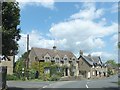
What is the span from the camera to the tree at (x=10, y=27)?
2723 cm

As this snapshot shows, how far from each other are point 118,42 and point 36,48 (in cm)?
4931

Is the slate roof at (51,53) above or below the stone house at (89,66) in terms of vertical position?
above

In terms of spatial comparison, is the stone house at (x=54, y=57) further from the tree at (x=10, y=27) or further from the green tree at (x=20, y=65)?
the tree at (x=10, y=27)

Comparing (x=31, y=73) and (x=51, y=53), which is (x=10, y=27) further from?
(x=51, y=53)

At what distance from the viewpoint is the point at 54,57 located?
84688 millimetres

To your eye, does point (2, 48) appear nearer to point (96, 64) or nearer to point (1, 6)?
point (1, 6)

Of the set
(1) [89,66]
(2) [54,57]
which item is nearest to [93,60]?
(1) [89,66]

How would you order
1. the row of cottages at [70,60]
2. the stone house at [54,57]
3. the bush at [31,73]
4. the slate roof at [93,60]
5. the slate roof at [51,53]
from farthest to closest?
the slate roof at [93,60], the row of cottages at [70,60], the slate roof at [51,53], the stone house at [54,57], the bush at [31,73]

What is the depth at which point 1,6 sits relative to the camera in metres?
26.4

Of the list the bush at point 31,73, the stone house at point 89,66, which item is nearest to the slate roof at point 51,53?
the bush at point 31,73

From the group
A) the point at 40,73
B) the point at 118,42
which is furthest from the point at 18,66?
the point at 118,42

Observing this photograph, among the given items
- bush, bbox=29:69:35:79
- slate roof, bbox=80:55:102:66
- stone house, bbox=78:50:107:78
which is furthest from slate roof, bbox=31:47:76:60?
slate roof, bbox=80:55:102:66

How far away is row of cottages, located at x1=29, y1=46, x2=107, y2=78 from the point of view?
81444 mm

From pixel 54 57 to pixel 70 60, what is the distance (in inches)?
344
